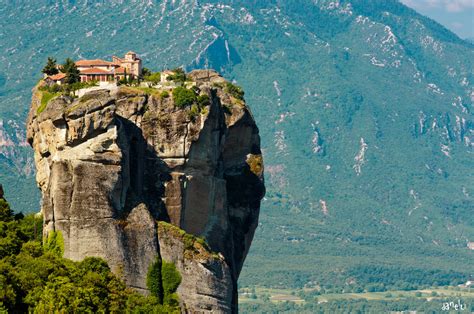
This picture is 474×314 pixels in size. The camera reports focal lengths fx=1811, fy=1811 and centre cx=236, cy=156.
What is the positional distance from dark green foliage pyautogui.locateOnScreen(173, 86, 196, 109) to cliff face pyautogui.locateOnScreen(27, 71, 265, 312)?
266 millimetres

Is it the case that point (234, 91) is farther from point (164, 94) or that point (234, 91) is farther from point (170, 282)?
point (170, 282)

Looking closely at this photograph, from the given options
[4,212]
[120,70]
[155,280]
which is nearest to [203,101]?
[155,280]

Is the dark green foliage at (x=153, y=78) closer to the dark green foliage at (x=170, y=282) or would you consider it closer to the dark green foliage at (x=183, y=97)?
the dark green foliage at (x=183, y=97)

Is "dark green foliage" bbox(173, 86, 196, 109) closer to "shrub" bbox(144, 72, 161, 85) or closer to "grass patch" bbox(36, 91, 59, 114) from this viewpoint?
"grass patch" bbox(36, 91, 59, 114)

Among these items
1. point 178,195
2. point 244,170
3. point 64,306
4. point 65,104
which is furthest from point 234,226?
point 64,306

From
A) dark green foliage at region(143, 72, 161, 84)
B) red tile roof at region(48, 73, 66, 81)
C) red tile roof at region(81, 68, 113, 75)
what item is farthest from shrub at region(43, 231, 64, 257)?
red tile roof at region(81, 68, 113, 75)

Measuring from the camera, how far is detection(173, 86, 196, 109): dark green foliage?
85438 mm

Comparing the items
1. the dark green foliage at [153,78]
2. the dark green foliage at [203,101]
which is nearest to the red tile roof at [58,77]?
the dark green foliage at [153,78]

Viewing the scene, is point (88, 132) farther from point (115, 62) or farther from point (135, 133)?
point (115, 62)

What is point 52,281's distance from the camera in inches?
2980

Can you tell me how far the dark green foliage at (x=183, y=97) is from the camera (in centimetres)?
8544

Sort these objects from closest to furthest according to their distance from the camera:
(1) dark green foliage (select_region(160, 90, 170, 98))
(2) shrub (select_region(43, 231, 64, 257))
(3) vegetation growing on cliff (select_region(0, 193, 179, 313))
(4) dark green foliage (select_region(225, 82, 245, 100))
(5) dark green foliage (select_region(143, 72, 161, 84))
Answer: (3) vegetation growing on cliff (select_region(0, 193, 179, 313)) → (2) shrub (select_region(43, 231, 64, 257)) → (1) dark green foliage (select_region(160, 90, 170, 98)) → (5) dark green foliage (select_region(143, 72, 161, 84)) → (4) dark green foliage (select_region(225, 82, 245, 100))

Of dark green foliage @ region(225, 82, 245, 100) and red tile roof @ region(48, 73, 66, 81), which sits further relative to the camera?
dark green foliage @ region(225, 82, 245, 100)

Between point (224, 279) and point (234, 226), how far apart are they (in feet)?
28.1
